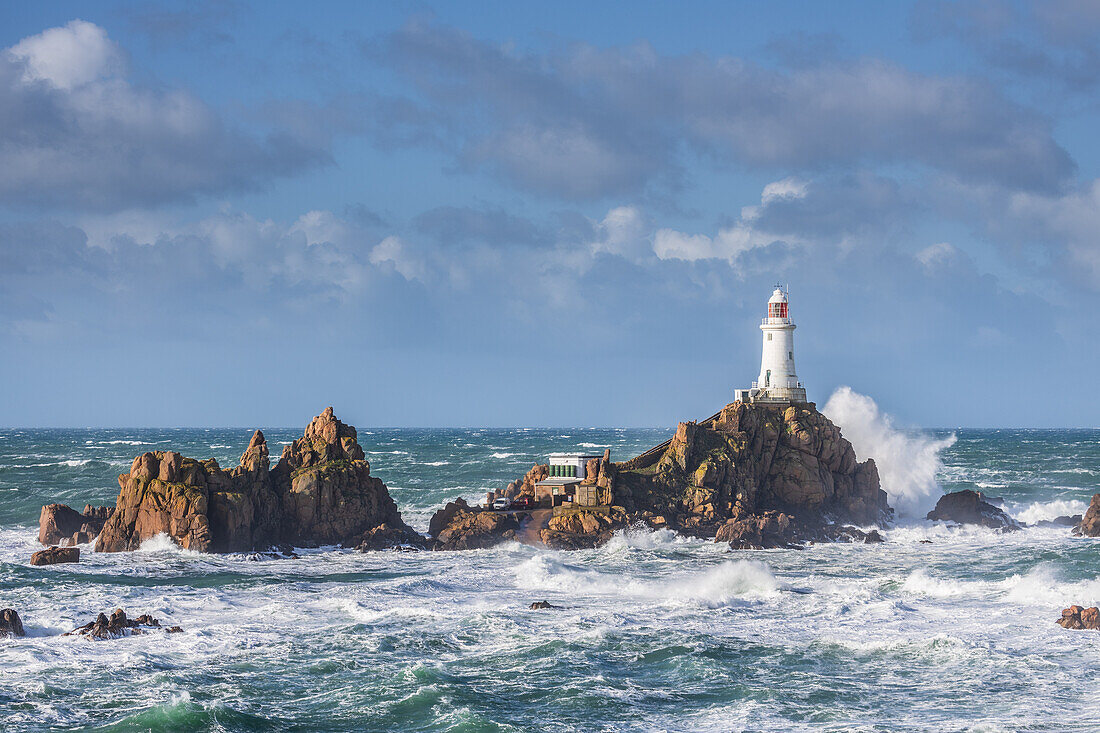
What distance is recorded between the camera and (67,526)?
2660 inches

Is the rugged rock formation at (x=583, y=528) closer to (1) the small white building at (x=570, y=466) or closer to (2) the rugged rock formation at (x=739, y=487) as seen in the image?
(2) the rugged rock formation at (x=739, y=487)

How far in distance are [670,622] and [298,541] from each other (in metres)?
28.7

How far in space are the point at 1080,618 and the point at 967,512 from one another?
121 feet

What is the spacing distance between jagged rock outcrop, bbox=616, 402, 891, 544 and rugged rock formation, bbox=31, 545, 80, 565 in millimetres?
31272

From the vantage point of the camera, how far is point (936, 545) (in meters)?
69.7

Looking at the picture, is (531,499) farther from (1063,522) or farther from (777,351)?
(1063,522)

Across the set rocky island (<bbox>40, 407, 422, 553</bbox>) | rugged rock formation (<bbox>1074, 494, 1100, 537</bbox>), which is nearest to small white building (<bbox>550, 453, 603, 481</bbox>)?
rocky island (<bbox>40, 407, 422, 553</bbox>)

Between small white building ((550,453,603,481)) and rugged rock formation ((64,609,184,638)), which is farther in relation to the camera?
small white building ((550,453,603,481))

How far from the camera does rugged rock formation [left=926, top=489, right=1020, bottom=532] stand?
257 ft

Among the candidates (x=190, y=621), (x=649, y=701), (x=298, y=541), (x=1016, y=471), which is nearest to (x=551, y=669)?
(x=649, y=701)

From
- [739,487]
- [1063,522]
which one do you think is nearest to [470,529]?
[739,487]

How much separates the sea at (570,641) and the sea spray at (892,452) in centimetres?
1587

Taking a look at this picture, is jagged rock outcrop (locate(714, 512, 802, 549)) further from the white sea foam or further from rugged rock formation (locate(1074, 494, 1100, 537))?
the white sea foam

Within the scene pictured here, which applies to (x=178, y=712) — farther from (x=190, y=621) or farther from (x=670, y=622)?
(x=670, y=622)
